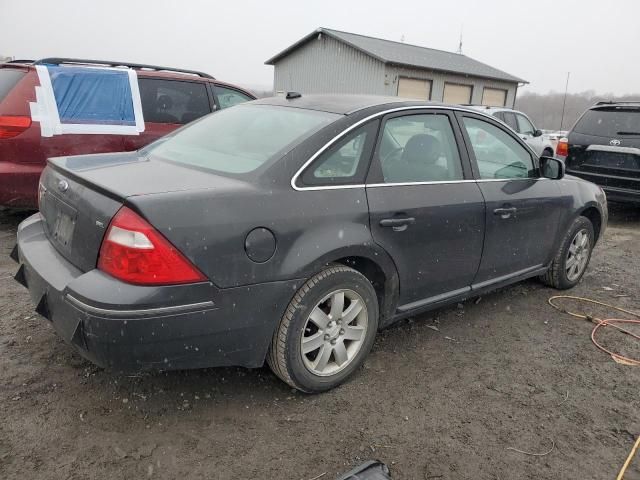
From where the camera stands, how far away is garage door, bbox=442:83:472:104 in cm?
2606

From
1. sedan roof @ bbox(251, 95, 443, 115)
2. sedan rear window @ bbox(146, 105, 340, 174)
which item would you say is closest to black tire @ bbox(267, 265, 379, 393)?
sedan rear window @ bbox(146, 105, 340, 174)

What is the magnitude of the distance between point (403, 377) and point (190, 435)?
4.07 ft

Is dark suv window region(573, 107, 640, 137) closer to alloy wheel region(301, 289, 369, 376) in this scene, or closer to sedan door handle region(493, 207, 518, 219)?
sedan door handle region(493, 207, 518, 219)

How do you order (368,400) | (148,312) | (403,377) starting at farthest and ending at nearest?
(403,377) → (368,400) → (148,312)

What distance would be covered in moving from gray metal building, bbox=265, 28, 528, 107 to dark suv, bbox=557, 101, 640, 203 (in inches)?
610

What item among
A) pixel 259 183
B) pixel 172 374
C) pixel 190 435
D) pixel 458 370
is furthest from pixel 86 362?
pixel 458 370

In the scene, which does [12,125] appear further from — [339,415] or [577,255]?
[577,255]

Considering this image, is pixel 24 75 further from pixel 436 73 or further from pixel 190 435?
pixel 436 73

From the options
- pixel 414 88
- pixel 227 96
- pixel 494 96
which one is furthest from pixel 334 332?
pixel 494 96

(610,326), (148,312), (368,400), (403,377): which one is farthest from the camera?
(610,326)

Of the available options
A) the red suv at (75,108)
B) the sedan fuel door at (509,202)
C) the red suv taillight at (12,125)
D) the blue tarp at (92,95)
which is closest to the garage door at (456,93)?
the red suv at (75,108)

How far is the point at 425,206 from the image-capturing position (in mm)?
3059

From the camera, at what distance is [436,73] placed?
992 inches

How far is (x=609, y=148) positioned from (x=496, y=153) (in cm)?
427
